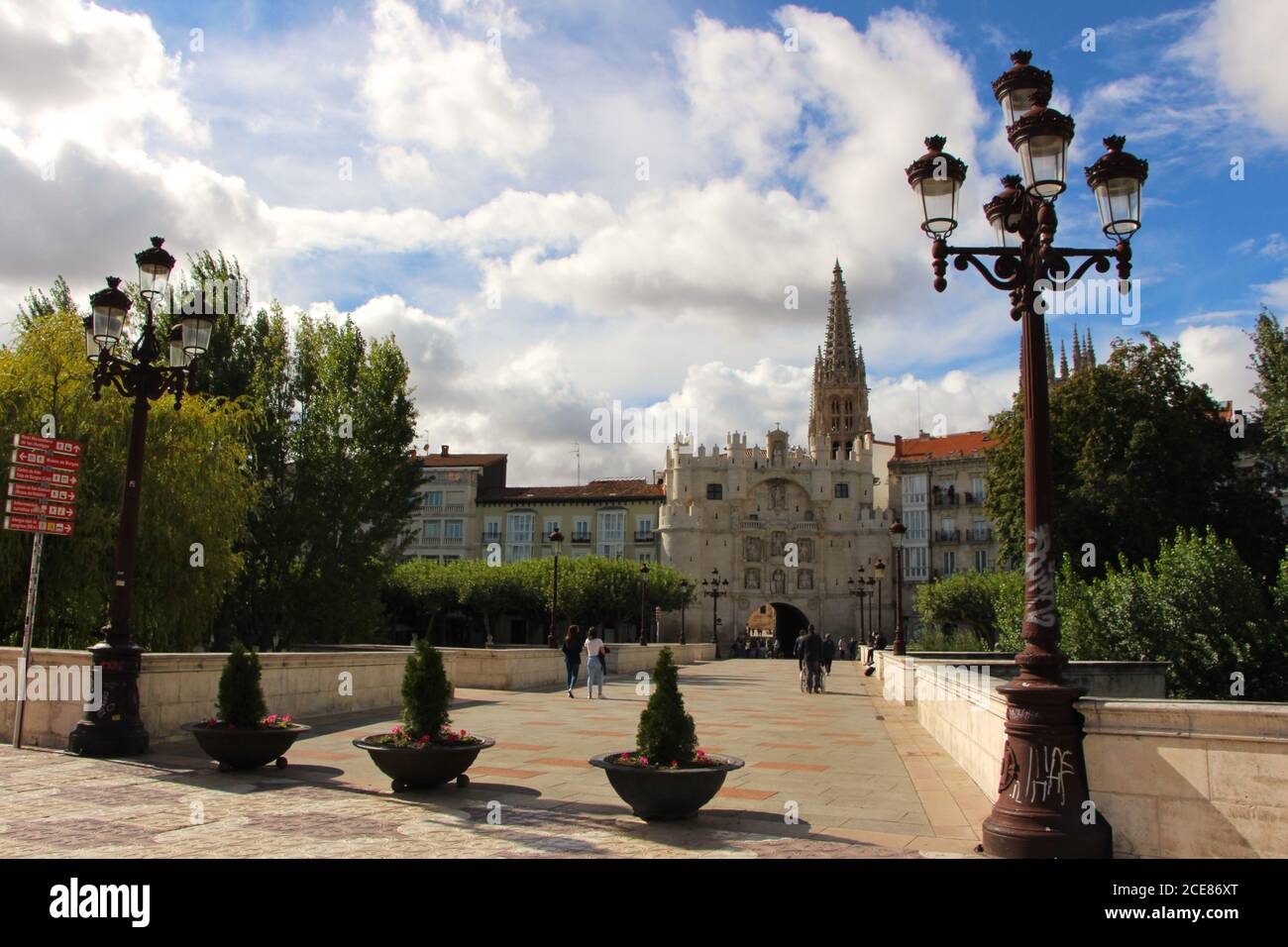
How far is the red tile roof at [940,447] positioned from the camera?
75375mm

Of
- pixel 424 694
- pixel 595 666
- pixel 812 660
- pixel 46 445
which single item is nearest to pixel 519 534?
pixel 812 660

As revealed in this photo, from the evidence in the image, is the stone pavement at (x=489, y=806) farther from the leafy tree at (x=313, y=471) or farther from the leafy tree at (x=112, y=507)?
the leafy tree at (x=313, y=471)

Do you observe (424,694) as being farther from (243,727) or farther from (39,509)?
(39,509)

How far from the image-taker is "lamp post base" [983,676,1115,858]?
626 centimetres

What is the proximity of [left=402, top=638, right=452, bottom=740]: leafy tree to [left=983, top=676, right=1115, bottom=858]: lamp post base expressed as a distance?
506 cm

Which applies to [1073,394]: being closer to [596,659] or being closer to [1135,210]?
[596,659]

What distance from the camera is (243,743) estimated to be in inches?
384

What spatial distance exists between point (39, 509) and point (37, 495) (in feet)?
0.55

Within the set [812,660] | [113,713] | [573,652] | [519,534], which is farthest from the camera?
[519,534]

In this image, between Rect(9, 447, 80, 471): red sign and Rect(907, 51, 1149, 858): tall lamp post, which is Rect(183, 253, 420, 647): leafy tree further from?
Rect(907, 51, 1149, 858): tall lamp post

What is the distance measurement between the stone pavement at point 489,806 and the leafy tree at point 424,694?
62 centimetres

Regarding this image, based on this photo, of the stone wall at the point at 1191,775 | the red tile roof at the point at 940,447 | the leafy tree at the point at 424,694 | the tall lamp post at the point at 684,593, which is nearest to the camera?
the stone wall at the point at 1191,775

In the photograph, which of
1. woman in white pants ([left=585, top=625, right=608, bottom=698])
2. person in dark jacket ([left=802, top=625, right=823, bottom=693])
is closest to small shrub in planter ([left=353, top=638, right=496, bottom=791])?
woman in white pants ([left=585, top=625, right=608, bottom=698])

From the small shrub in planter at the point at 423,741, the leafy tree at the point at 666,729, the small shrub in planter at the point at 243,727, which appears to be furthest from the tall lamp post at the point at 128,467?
the leafy tree at the point at 666,729
